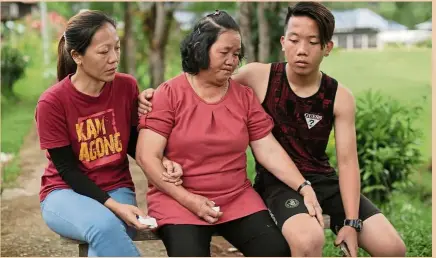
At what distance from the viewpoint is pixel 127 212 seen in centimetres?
313

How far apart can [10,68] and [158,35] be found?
3.16 metres

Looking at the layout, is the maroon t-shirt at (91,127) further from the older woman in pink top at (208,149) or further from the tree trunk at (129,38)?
the tree trunk at (129,38)

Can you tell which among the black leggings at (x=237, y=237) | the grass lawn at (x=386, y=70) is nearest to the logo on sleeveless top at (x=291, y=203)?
the black leggings at (x=237, y=237)

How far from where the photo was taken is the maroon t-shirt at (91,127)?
321 cm

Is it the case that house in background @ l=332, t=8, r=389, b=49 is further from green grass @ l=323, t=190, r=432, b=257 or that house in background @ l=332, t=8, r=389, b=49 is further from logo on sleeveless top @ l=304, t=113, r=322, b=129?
logo on sleeveless top @ l=304, t=113, r=322, b=129

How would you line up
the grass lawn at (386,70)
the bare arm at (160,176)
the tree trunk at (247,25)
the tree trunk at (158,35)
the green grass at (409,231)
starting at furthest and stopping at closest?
the tree trunk at (158,35) < the grass lawn at (386,70) < the tree trunk at (247,25) < the green grass at (409,231) < the bare arm at (160,176)

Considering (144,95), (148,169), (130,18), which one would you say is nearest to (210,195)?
(148,169)

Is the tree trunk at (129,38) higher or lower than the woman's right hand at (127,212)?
lower

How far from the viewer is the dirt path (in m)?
4.95

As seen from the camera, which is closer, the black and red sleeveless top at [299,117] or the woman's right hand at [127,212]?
the woman's right hand at [127,212]

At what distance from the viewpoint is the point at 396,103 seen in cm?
604

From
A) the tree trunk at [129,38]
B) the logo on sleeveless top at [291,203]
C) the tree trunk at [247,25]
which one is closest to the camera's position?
the logo on sleeveless top at [291,203]

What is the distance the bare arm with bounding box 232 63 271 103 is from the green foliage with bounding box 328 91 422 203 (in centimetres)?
224

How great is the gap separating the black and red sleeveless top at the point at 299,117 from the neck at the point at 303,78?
1.2 inches
